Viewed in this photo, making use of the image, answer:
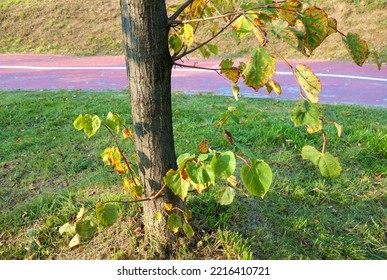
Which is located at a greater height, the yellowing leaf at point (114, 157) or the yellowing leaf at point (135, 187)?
the yellowing leaf at point (114, 157)

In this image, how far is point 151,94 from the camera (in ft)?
5.52

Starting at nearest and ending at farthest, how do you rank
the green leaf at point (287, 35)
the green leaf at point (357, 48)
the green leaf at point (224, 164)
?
the green leaf at point (287, 35) < the green leaf at point (357, 48) < the green leaf at point (224, 164)

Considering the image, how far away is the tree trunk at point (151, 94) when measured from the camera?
156 centimetres

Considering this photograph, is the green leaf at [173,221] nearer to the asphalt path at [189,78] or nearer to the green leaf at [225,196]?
the green leaf at [225,196]

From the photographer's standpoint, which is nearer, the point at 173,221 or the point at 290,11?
the point at 290,11

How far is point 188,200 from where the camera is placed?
2.33 meters

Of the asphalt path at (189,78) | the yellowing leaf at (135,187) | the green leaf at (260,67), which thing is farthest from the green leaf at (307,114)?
the asphalt path at (189,78)

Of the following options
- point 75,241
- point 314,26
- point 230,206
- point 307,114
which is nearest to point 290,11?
point 314,26

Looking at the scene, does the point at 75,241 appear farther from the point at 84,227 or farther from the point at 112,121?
the point at 112,121

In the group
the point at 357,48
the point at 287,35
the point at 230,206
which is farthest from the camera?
the point at 230,206

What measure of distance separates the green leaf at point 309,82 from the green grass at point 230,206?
1083mm

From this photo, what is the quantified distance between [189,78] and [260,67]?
625 cm

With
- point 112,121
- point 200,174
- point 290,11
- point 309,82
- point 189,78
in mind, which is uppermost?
point 290,11

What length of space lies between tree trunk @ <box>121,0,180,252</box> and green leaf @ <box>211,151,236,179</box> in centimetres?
50
